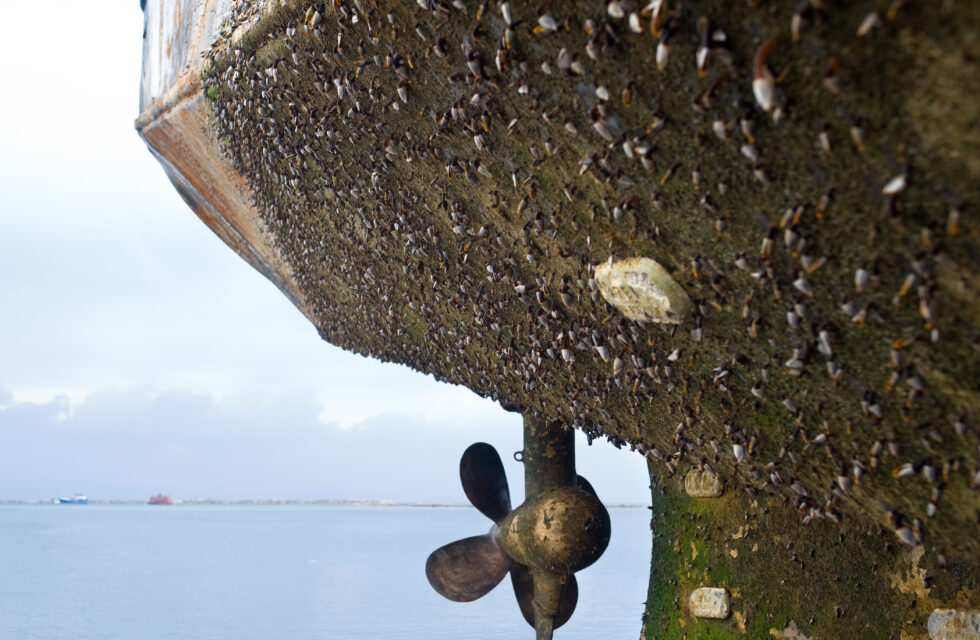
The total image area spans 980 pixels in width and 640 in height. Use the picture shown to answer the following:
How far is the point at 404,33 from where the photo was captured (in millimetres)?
2836

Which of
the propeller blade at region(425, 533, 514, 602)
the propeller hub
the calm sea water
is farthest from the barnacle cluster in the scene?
the calm sea water

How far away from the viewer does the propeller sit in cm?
644

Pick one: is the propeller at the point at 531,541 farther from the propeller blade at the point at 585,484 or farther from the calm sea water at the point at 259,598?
the calm sea water at the point at 259,598

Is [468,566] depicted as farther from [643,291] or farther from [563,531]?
[643,291]

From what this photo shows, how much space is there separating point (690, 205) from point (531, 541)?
462cm

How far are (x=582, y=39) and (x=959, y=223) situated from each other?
1090 millimetres

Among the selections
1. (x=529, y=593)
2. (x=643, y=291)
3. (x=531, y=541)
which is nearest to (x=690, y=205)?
(x=643, y=291)

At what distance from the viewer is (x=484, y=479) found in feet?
25.2

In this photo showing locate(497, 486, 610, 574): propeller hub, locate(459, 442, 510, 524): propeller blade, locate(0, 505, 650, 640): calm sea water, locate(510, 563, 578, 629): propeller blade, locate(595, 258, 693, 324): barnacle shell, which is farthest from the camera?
locate(0, 505, 650, 640): calm sea water

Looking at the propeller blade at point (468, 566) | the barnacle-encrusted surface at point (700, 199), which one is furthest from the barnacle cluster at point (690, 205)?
the propeller blade at point (468, 566)

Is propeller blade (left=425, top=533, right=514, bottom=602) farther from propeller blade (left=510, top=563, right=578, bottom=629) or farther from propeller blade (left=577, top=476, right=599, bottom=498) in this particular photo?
propeller blade (left=577, top=476, right=599, bottom=498)

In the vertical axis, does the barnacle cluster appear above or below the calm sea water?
above

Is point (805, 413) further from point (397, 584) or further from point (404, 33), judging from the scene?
point (397, 584)

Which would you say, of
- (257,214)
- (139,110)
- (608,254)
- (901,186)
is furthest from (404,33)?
(139,110)
